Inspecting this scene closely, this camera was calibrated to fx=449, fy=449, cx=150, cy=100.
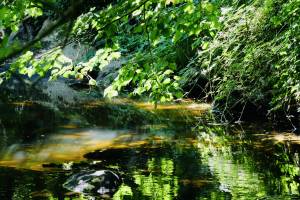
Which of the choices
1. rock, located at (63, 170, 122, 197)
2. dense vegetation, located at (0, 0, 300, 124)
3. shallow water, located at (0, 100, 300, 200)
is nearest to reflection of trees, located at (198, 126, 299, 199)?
shallow water, located at (0, 100, 300, 200)

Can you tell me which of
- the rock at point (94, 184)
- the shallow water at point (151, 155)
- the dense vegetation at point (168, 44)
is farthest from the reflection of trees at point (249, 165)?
the rock at point (94, 184)

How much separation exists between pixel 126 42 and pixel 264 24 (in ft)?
47.8

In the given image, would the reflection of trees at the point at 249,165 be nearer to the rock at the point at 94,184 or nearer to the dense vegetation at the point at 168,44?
the dense vegetation at the point at 168,44

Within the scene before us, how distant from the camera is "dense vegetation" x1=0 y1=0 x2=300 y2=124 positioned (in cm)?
307

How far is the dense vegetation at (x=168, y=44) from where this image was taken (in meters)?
3.07

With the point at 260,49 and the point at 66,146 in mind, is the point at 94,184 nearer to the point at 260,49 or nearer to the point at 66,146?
the point at 66,146

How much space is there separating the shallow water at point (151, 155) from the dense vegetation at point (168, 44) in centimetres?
101

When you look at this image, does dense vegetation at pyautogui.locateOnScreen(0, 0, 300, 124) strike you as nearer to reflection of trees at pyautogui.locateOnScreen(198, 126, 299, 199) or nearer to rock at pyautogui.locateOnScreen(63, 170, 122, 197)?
reflection of trees at pyautogui.locateOnScreen(198, 126, 299, 199)

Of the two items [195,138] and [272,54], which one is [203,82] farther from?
[272,54]

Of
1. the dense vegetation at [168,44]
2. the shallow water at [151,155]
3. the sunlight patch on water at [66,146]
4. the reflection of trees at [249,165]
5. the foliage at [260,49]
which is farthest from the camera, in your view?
the sunlight patch on water at [66,146]

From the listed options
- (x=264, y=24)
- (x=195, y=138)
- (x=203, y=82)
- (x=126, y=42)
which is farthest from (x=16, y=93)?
(x=264, y=24)

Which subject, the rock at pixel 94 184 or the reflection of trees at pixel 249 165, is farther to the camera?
the rock at pixel 94 184

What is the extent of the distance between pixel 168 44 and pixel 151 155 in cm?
241

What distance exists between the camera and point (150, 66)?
4.47 meters
